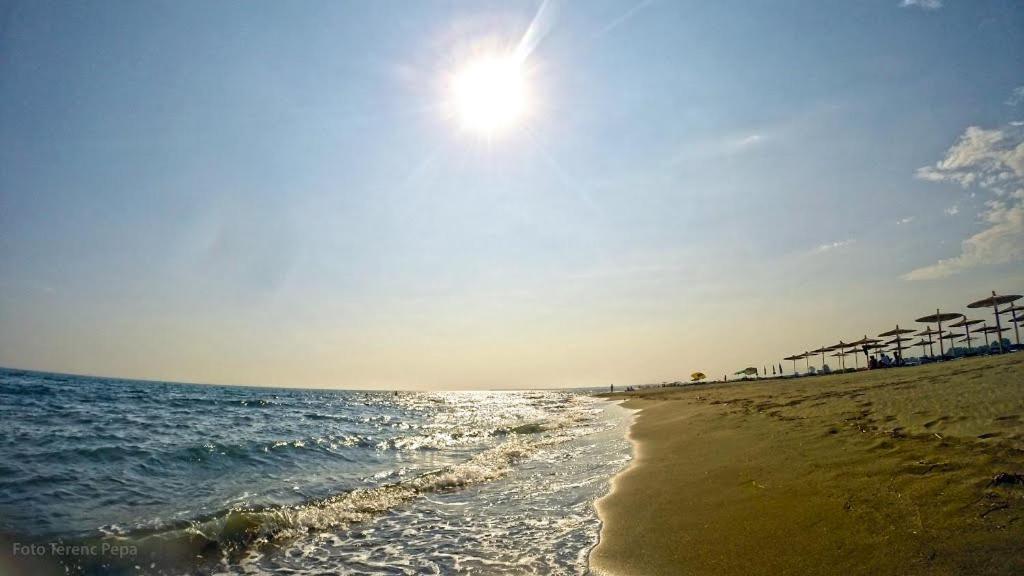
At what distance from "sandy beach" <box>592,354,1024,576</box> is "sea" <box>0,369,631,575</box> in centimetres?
118

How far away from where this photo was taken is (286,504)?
10.1 meters

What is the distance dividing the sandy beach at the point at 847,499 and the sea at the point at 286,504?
1183mm

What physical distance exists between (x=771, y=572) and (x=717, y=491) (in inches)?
130

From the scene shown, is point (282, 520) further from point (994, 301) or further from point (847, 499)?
point (994, 301)

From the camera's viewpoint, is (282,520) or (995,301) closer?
(282,520)

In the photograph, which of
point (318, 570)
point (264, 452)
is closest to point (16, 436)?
point (264, 452)

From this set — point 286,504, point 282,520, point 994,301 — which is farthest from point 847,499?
point 994,301

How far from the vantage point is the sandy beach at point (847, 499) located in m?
4.71

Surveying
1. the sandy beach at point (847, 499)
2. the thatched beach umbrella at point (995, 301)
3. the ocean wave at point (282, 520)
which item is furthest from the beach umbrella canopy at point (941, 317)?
the ocean wave at point (282, 520)

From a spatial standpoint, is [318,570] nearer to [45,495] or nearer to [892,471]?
[45,495]

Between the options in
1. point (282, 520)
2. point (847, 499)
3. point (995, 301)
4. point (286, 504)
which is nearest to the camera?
point (847, 499)

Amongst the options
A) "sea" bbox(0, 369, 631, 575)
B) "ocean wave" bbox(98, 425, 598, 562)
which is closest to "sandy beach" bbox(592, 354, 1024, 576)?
"sea" bbox(0, 369, 631, 575)

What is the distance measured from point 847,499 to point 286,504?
1073cm

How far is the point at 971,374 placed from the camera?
14562mm
